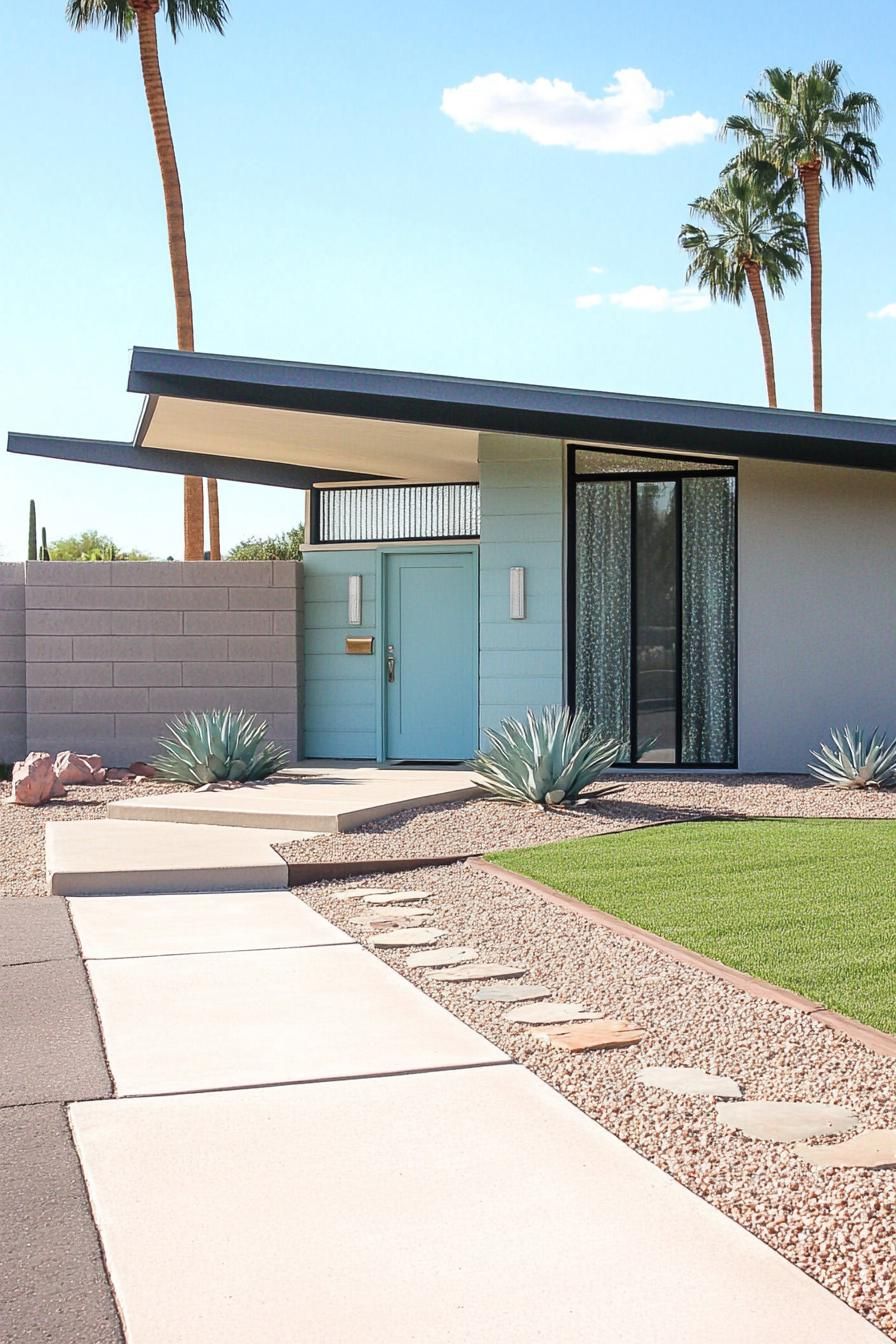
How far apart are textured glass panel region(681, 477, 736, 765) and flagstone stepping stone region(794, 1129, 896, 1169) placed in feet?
28.5

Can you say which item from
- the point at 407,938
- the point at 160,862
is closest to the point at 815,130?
the point at 160,862

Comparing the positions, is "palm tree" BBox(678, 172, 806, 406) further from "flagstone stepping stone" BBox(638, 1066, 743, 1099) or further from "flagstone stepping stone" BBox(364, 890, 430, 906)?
"flagstone stepping stone" BBox(638, 1066, 743, 1099)

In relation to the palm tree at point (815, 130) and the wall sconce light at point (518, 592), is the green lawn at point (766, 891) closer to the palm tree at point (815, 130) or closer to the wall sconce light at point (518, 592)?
the wall sconce light at point (518, 592)

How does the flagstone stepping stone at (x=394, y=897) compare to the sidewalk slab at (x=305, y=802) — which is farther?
the sidewalk slab at (x=305, y=802)

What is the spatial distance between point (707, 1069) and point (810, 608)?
27.7ft

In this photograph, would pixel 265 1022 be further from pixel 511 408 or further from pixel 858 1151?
pixel 511 408

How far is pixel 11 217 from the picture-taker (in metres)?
25.7

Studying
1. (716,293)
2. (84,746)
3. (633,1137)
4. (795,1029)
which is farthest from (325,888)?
(716,293)

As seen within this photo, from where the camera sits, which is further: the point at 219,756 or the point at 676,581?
the point at 676,581

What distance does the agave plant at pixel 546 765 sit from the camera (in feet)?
32.1

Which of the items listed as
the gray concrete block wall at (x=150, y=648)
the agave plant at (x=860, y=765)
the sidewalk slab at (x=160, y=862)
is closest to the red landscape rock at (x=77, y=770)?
the gray concrete block wall at (x=150, y=648)

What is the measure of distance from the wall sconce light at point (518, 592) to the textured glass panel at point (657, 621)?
1073 millimetres

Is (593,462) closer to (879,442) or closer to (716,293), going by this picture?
(879,442)

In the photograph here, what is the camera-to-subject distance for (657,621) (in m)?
12.4
